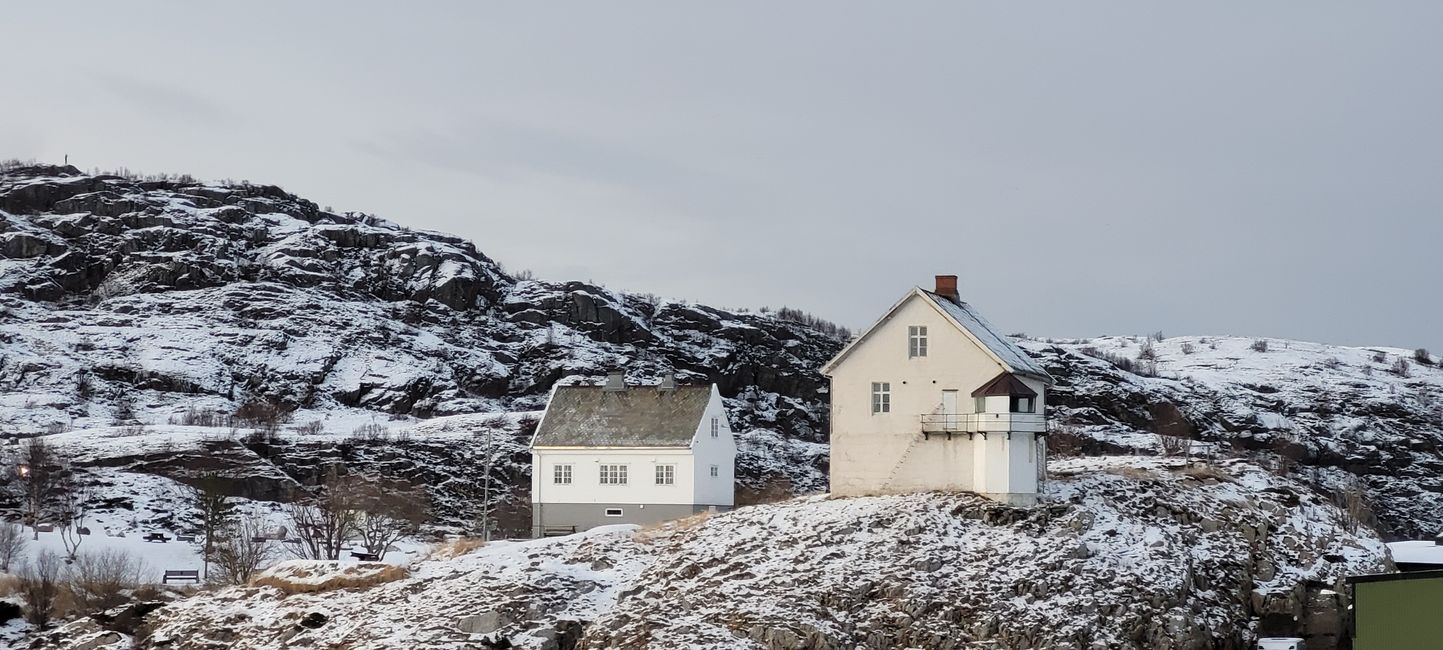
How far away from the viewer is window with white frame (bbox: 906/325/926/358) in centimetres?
4962

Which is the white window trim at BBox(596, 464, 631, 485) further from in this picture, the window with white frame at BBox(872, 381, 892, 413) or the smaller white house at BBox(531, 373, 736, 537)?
the window with white frame at BBox(872, 381, 892, 413)

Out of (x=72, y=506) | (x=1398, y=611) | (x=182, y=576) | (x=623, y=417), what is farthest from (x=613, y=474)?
(x=72, y=506)

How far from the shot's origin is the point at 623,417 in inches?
2665

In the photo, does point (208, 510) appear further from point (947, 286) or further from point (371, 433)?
point (371, 433)

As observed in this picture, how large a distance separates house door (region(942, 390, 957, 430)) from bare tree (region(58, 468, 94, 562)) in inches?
1861

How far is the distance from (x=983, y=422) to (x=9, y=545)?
47307mm

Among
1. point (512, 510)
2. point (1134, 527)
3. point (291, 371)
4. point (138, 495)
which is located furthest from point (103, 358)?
point (1134, 527)

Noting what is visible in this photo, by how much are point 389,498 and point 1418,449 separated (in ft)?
455

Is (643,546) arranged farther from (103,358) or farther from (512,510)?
→ (103,358)

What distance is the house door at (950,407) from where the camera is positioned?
4812 centimetres

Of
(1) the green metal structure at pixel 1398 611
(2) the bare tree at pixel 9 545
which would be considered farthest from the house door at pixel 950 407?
(2) the bare tree at pixel 9 545

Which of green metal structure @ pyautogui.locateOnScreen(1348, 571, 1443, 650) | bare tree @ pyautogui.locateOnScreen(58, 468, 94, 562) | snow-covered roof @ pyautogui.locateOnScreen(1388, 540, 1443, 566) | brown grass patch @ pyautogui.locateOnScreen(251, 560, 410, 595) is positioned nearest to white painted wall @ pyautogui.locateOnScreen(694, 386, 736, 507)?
brown grass patch @ pyautogui.locateOnScreen(251, 560, 410, 595)

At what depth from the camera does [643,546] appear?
4659 cm

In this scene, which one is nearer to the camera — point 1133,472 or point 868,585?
point 868,585
